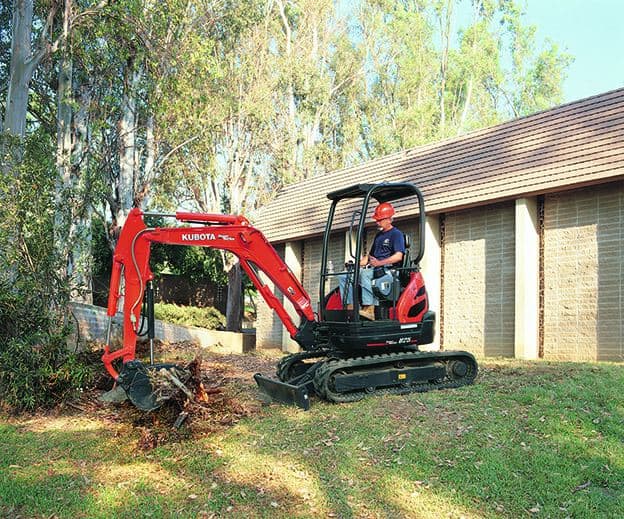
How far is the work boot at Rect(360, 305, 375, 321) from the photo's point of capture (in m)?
8.41

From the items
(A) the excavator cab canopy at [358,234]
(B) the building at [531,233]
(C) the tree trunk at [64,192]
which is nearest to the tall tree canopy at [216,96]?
(C) the tree trunk at [64,192]

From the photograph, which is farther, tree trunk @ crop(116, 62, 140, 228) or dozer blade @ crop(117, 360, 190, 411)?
tree trunk @ crop(116, 62, 140, 228)

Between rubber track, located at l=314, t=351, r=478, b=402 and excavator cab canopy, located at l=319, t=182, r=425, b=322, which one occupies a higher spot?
excavator cab canopy, located at l=319, t=182, r=425, b=322

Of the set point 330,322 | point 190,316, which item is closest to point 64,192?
point 330,322

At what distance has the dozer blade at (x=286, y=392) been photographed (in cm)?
768

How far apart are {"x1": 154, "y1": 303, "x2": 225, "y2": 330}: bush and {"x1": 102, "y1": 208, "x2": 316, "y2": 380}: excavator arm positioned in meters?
14.8

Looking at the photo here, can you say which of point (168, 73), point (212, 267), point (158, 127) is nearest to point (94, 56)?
point (168, 73)

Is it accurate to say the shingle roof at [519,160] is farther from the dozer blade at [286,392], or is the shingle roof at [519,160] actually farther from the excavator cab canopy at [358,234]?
the dozer blade at [286,392]

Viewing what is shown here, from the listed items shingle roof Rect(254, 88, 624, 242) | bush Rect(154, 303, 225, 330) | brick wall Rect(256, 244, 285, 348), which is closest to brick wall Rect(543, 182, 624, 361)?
→ shingle roof Rect(254, 88, 624, 242)

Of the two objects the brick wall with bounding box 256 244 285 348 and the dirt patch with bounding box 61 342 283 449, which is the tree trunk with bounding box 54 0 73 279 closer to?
the dirt patch with bounding box 61 342 283 449

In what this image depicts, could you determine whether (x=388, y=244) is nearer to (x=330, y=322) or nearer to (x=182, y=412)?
(x=330, y=322)

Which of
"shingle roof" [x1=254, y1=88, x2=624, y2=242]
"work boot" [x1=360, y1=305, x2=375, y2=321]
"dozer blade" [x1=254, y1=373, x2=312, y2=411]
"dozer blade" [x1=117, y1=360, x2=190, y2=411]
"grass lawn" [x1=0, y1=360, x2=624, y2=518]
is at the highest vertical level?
"shingle roof" [x1=254, y1=88, x2=624, y2=242]

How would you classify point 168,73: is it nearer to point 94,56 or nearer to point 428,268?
point 94,56

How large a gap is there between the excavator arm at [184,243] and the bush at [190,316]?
14.8 metres
